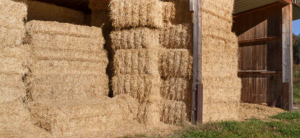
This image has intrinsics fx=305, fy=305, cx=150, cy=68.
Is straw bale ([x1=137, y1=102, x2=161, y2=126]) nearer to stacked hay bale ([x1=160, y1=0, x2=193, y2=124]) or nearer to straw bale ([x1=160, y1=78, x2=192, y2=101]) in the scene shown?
stacked hay bale ([x1=160, y1=0, x2=193, y2=124])

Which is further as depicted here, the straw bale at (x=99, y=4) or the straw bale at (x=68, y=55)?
the straw bale at (x=99, y=4)

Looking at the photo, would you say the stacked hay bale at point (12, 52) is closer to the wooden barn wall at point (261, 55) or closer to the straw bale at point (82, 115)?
the straw bale at point (82, 115)

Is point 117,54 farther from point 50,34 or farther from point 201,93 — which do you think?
point 201,93

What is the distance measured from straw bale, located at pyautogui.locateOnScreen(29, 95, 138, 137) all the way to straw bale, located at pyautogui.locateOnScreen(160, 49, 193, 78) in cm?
140

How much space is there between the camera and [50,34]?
8.55m

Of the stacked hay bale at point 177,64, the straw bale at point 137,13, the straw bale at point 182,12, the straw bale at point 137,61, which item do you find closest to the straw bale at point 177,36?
the stacked hay bale at point 177,64

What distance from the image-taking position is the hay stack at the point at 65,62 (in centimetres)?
823

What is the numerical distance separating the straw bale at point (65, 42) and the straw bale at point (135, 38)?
0.64 metres

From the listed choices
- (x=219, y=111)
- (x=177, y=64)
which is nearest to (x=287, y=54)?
(x=219, y=111)

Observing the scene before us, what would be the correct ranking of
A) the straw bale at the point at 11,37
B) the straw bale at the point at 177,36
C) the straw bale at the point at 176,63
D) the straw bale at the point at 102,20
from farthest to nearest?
the straw bale at the point at 102,20 < the straw bale at the point at 177,36 < the straw bale at the point at 176,63 < the straw bale at the point at 11,37

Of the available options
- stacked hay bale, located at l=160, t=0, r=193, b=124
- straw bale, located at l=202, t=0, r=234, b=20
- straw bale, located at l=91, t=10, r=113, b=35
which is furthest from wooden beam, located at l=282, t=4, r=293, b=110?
straw bale, located at l=91, t=10, r=113, b=35

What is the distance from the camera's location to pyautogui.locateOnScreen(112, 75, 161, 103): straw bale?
8555 mm

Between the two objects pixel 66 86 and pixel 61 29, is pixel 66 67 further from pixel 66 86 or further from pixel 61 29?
pixel 61 29

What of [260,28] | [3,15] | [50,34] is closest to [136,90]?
[50,34]
